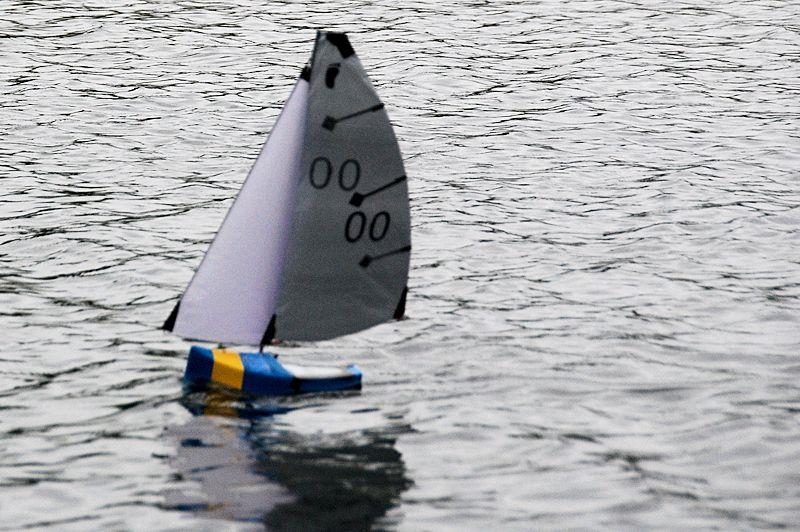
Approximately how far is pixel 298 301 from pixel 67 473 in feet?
8.35

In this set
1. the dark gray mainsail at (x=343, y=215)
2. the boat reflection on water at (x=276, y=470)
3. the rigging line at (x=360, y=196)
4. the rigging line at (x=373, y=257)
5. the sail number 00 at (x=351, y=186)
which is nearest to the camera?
the boat reflection on water at (x=276, y=470)

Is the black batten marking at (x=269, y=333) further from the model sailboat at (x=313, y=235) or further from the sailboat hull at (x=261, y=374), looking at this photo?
the sailboat hull at (x=261, y=374)

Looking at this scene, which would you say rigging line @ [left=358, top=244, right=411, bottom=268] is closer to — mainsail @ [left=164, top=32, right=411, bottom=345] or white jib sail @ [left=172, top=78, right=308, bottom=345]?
mainsail @ [left=164, top=32, right=411, bottom=345]

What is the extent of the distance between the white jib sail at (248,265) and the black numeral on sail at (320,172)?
134 mm

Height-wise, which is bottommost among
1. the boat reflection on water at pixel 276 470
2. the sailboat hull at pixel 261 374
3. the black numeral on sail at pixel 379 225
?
the boat reflection on water at pixel 276 470

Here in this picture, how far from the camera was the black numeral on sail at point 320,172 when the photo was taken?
40.4ft

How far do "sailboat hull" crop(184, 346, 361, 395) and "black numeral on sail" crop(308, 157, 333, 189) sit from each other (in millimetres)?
1774

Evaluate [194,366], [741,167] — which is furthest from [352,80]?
[741,167]

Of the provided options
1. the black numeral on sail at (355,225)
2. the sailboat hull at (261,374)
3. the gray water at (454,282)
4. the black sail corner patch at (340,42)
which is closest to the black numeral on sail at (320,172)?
the black numeral on sail at (355,225)

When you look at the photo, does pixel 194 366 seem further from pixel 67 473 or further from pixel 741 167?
pixel 741 167

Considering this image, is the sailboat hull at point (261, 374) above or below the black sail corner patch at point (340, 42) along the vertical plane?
below

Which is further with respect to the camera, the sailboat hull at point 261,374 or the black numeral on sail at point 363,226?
the sailboat hull at point 261,374

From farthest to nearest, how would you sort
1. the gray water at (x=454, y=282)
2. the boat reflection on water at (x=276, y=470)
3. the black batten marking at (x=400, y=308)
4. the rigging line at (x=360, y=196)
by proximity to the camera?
the black batten marking at (x=400, y=308) → the rigging line at (x=360, y=196) → the gray water at (x=454, y=282) → the boat reflection on water at (x=276, y=470)

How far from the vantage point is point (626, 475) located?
450 inches
